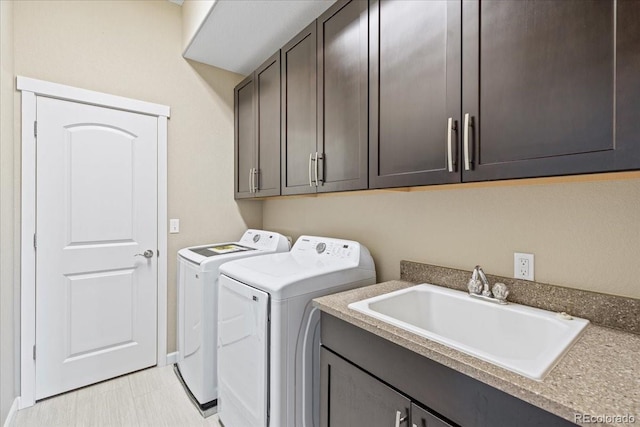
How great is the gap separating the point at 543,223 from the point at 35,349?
298 cm

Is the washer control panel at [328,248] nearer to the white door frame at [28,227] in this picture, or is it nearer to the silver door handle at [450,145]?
the silver door handle at [450,145]

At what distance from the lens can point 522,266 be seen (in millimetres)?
1252

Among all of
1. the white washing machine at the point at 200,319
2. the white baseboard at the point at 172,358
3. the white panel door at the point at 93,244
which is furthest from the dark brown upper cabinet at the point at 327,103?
the white baseboard at the point at 172,358

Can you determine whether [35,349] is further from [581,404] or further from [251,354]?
[581,404]

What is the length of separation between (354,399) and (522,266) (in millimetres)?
860

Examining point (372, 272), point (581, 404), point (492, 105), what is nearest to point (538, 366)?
point (581, 404)

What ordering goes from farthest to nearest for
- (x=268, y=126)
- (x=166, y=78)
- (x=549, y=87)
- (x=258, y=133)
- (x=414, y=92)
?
(x=166, y=78)
(x=258, y=133)
(x=268, y=126)
(x=414, y=92)
(x=549, y=87)

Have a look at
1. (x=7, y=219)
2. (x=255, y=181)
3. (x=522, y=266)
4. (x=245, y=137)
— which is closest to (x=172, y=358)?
(x=7, y=219)

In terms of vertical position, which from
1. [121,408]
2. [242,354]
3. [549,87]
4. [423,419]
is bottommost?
[121,408]

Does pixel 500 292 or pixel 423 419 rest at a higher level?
pixel 500 292

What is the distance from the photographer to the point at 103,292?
221 cm

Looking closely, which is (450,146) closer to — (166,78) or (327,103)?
(327,103)

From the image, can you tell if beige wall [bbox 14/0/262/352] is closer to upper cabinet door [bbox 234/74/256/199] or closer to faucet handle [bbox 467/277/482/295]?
upper cabinet door [bbox 234/74/256/199]

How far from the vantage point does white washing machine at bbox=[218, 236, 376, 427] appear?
1355mm
